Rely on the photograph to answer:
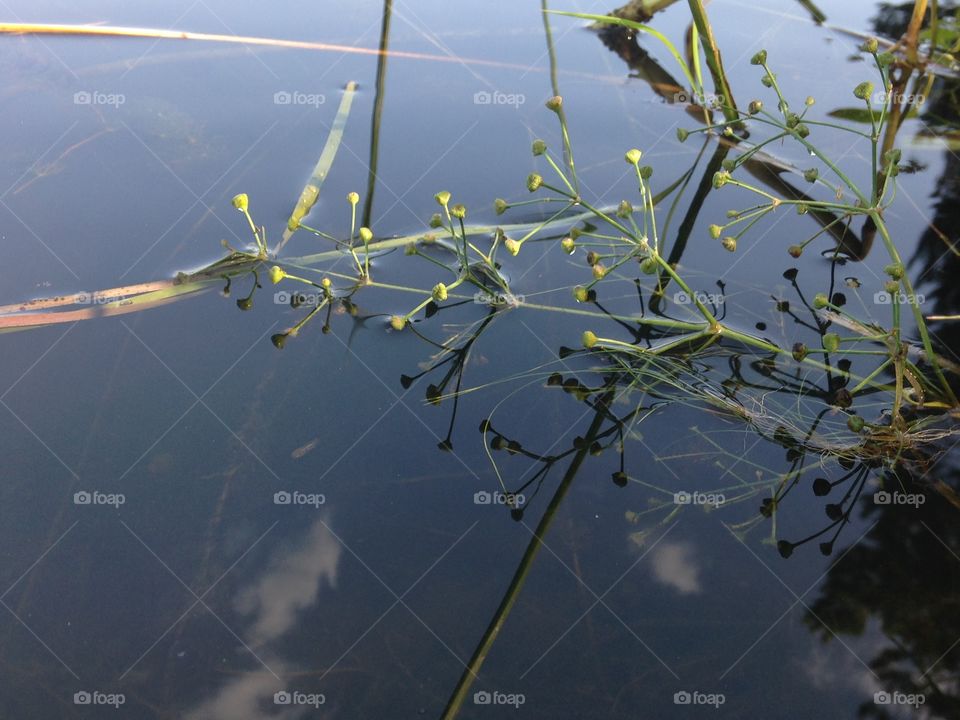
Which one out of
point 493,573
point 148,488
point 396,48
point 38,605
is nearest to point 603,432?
point 493,573

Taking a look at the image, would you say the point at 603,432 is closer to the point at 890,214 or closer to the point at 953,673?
the point at 953,673

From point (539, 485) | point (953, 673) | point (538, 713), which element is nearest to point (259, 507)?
point (539, 485)

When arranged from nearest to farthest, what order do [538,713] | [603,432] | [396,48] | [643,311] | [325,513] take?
[538,713]
[325,513]
[603,432]
[643,311]
[396,48]

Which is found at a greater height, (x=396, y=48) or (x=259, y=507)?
(x=396, y=48)

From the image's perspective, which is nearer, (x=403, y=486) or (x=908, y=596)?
(x=908, y=596)

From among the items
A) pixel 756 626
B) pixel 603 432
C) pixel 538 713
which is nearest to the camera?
pixel 538 713

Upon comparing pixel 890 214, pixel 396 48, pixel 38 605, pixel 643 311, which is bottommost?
pixel 38 605

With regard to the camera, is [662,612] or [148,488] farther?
[148,488]
